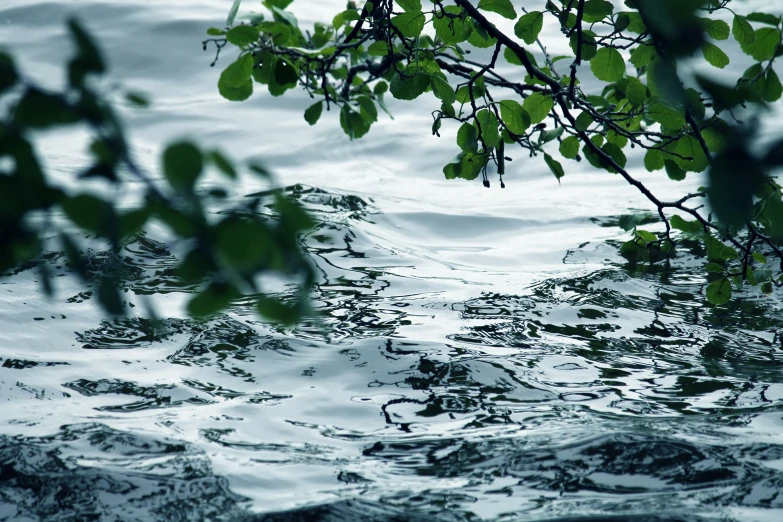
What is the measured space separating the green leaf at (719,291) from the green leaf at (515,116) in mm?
924

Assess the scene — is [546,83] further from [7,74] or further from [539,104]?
Result: [7,74]

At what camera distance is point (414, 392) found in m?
2.44

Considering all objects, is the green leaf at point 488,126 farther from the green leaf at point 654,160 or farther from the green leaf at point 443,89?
the green leaf at point 654,160

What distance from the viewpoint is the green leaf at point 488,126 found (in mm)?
2609

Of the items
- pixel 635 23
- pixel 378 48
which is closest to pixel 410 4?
pixel 378 48

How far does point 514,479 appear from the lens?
1.88 metres

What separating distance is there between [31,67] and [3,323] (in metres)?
5.30

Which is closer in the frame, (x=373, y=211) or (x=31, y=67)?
(x=373, y=211)

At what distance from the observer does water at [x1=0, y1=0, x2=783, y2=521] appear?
1.79 meters

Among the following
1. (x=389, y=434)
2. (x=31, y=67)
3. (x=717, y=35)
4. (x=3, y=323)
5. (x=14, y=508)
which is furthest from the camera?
(x=31, y=67)

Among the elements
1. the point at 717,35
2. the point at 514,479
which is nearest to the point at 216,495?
the point at 514,479

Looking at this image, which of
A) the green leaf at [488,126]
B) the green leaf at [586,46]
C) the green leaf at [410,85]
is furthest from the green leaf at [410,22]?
the green leaf at [586,46]

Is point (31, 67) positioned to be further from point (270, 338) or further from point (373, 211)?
point (270, 338)

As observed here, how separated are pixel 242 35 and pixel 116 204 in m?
2.04
